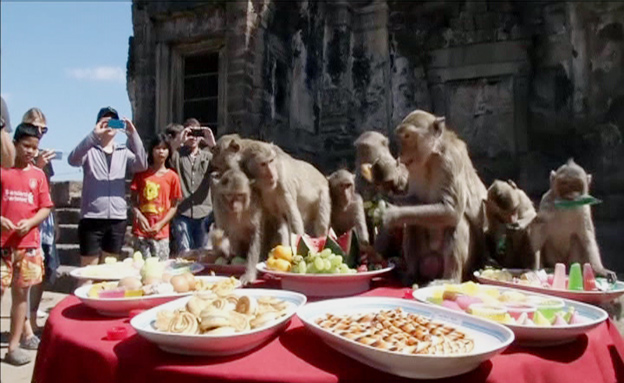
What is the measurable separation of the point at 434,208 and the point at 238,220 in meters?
1.01

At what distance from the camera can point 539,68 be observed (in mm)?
8852

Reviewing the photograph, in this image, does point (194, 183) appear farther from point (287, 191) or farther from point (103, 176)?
point (287, 191)

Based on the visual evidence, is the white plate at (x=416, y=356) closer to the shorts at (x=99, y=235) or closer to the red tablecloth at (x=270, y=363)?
the red tablecloth at (x=270, y=363)

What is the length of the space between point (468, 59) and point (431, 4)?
1263 millimetres

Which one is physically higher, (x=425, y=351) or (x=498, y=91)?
(x=498, y=91)

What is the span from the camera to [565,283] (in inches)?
78.0

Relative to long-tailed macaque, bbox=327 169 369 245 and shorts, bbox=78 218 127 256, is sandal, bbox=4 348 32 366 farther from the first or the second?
long-tailed macaque, bbox=327 169 369 245

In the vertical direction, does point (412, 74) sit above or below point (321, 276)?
above

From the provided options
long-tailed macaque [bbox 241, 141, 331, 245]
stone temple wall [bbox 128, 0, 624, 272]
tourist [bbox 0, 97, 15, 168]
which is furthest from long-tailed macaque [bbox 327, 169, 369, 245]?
stone temple wall [bbox 128, 0, 624, 272]

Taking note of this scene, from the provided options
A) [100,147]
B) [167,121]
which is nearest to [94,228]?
[100,147]

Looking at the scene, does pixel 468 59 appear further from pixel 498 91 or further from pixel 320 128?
pixel 320 128

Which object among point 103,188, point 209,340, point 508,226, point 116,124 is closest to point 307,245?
point 508,226

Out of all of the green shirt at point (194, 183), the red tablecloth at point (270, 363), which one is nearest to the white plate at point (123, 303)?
the red tablecloth at point (270, 363)

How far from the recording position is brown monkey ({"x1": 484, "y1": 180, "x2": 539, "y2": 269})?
241cm
